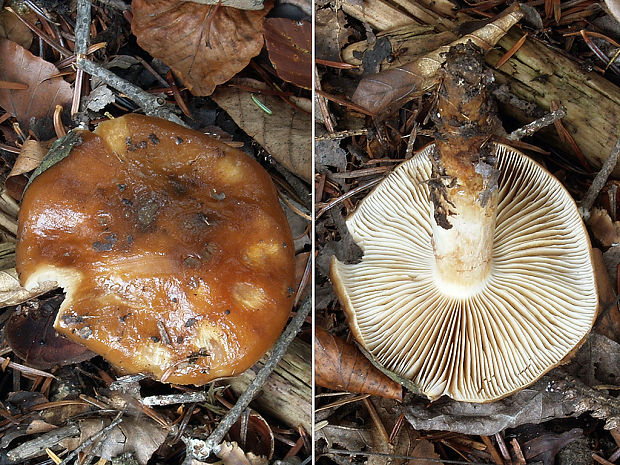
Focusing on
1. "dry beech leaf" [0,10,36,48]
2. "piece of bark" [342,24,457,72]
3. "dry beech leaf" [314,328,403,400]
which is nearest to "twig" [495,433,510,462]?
"dry beech leaf" [314,328,403,400]

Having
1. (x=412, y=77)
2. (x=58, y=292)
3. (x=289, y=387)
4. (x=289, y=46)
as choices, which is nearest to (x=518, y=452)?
(x=289, y=387)

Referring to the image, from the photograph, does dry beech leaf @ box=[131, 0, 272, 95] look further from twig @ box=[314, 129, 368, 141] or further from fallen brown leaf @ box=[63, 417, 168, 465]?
fallen brown leaf @ box=[63, 417, 168, 465]

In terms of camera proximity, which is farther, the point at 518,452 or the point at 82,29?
the point at 82,29

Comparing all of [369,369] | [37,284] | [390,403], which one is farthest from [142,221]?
[390,403]

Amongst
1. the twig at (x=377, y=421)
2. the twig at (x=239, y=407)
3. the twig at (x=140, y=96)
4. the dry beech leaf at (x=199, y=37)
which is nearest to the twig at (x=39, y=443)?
the twig at (x=239, y=407)

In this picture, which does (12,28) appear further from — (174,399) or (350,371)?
(350,371)

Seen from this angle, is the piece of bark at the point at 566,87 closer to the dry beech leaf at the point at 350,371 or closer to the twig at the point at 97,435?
the dry beech leaf at the point at 350,371
